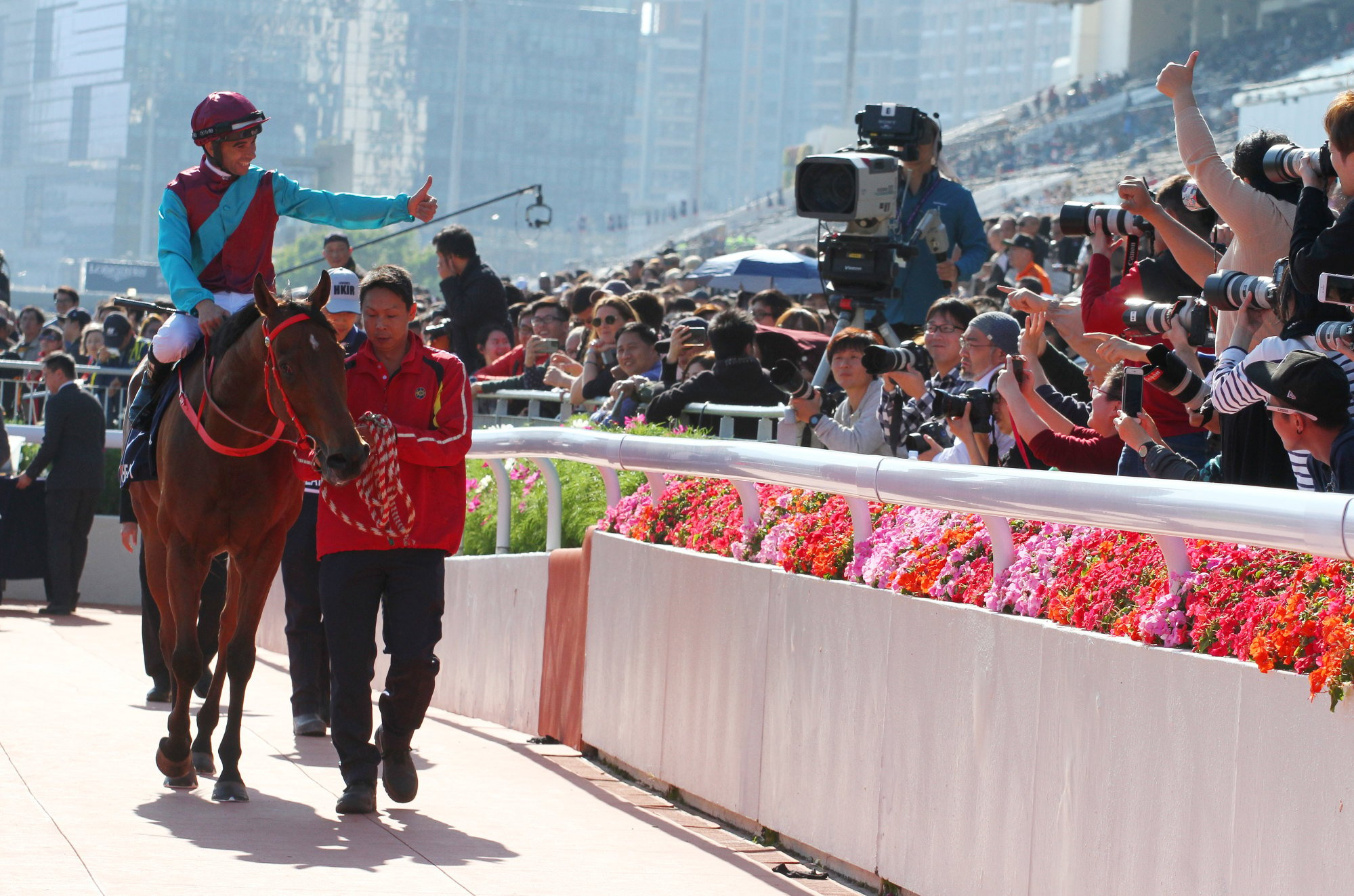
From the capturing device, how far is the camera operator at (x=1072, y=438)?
616 centimetres

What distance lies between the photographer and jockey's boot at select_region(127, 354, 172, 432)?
728 cm

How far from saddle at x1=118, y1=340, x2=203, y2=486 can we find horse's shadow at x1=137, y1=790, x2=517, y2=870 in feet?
4.46

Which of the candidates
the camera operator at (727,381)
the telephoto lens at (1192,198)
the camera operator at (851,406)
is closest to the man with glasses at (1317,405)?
the telephoto lens at (1192,198)

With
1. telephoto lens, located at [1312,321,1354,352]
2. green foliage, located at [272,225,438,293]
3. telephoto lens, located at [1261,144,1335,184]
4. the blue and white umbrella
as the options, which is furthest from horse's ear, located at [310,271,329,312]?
green foliage, located at [272,225,438,293]

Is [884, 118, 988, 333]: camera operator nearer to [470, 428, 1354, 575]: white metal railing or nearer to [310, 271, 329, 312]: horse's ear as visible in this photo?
[470, 428, 1354, 575]: white metal railing

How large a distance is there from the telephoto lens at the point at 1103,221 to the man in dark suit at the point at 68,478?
10848 mm

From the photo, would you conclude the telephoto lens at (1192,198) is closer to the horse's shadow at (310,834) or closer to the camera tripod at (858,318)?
the camera tripod at (858,318)

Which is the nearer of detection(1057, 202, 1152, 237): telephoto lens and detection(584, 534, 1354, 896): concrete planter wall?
detection(584, 534, 1354, 896): concrete planter wall

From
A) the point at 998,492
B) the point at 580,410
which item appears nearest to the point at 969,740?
the point at 998,492

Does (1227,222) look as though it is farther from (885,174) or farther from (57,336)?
(57,336)

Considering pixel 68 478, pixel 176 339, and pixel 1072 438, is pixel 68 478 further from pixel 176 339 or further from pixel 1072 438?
pixel 1072 438

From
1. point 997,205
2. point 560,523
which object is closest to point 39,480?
point 560,523

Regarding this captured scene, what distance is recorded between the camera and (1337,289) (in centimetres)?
433

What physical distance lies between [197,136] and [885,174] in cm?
317
